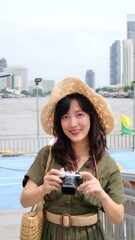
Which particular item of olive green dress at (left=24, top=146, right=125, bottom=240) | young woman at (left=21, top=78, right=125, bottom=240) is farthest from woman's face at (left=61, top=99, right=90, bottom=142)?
olive green dress at (left=24, top=146, right=125, bottom=240)

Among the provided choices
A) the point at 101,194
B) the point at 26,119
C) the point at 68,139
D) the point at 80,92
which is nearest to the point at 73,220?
the point at 101,194

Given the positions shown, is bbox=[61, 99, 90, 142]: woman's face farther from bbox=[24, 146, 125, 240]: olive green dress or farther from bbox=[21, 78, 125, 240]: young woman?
bbox=[24, 146, 125, 240]: olive green dress

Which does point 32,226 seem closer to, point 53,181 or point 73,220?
point 73,220

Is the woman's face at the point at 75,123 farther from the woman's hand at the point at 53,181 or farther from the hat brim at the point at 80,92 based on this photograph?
the woman's hand at the point at 53,181

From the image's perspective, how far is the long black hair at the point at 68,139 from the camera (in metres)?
1.64

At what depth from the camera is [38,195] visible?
1546 millimetres

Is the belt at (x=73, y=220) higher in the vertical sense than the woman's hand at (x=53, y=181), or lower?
lower

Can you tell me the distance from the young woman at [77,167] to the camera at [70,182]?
0.06m

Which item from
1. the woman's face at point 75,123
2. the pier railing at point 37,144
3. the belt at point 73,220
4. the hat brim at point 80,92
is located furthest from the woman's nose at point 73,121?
the pier railing at point 37,144

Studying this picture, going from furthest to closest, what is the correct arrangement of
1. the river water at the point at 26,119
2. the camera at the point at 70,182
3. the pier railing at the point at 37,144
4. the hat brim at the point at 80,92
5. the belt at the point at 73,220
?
the river water at the point at 26,119, the pier railing at the point at 37,144, the hat brim at the point at 80,92, the belt at the point at 73,220, the camera at the point at 70,182

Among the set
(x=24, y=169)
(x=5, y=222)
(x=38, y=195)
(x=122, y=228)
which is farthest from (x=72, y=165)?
(x=24, y=169)

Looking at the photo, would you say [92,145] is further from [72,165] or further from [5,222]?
[5,222]

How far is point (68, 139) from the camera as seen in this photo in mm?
1723

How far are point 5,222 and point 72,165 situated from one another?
3424 millimetres
